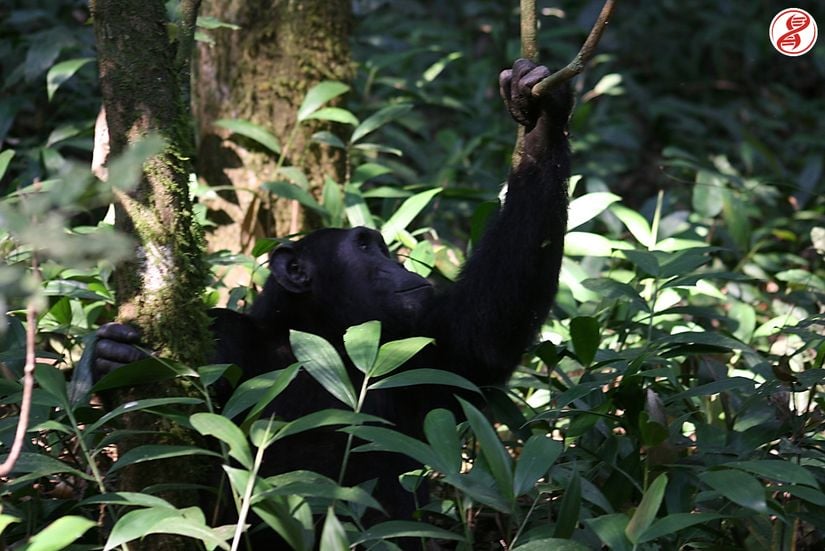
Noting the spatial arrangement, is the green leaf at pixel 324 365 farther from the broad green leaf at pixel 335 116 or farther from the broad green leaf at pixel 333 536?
the broad green leaf at pixel 335 116

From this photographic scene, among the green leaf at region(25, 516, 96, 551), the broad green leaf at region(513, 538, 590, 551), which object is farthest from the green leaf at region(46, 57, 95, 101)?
the broad green leaf at region(513, 538, 590, 551)

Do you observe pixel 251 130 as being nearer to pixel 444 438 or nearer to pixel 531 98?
pixel 531 98

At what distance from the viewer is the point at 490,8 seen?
29.4 ft

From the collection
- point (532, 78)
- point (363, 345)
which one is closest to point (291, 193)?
point (532, 78)

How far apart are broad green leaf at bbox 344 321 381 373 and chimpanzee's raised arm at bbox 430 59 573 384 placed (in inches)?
30.3

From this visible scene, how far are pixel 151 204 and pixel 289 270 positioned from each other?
1185 millimetres

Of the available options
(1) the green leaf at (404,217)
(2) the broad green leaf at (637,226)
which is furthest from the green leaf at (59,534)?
(2) the broad green leaf at (637,226)

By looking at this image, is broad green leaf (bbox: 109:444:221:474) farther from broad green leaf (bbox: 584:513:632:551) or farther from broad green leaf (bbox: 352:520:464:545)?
broad green leaf (bbox: 584:513:632:551)

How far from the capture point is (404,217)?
4.67 metres

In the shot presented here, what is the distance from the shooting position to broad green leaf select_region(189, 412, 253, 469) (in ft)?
8.04

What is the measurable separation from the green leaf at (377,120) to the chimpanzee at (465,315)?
1324 mm

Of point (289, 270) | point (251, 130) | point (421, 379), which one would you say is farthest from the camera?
point (251, 130)

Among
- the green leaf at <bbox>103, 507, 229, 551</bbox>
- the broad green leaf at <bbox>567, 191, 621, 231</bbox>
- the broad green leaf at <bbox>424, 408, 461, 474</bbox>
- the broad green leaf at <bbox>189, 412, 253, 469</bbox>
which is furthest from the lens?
the broad green leaf at <bbox>567, 191, 621, 231</bbox>

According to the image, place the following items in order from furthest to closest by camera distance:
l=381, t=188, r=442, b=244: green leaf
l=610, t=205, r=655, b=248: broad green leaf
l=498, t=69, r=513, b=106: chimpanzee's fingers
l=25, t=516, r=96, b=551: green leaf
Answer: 1. l=381, t=188, r=442, b=244: green leaf
2. l=610, t=205, r=655, b=248: broad green leaf
3. l=498, t=69, r=513, b=106: chimpanzee's fingers
4. l=25, t=516, r=96, b=551: green leaf
